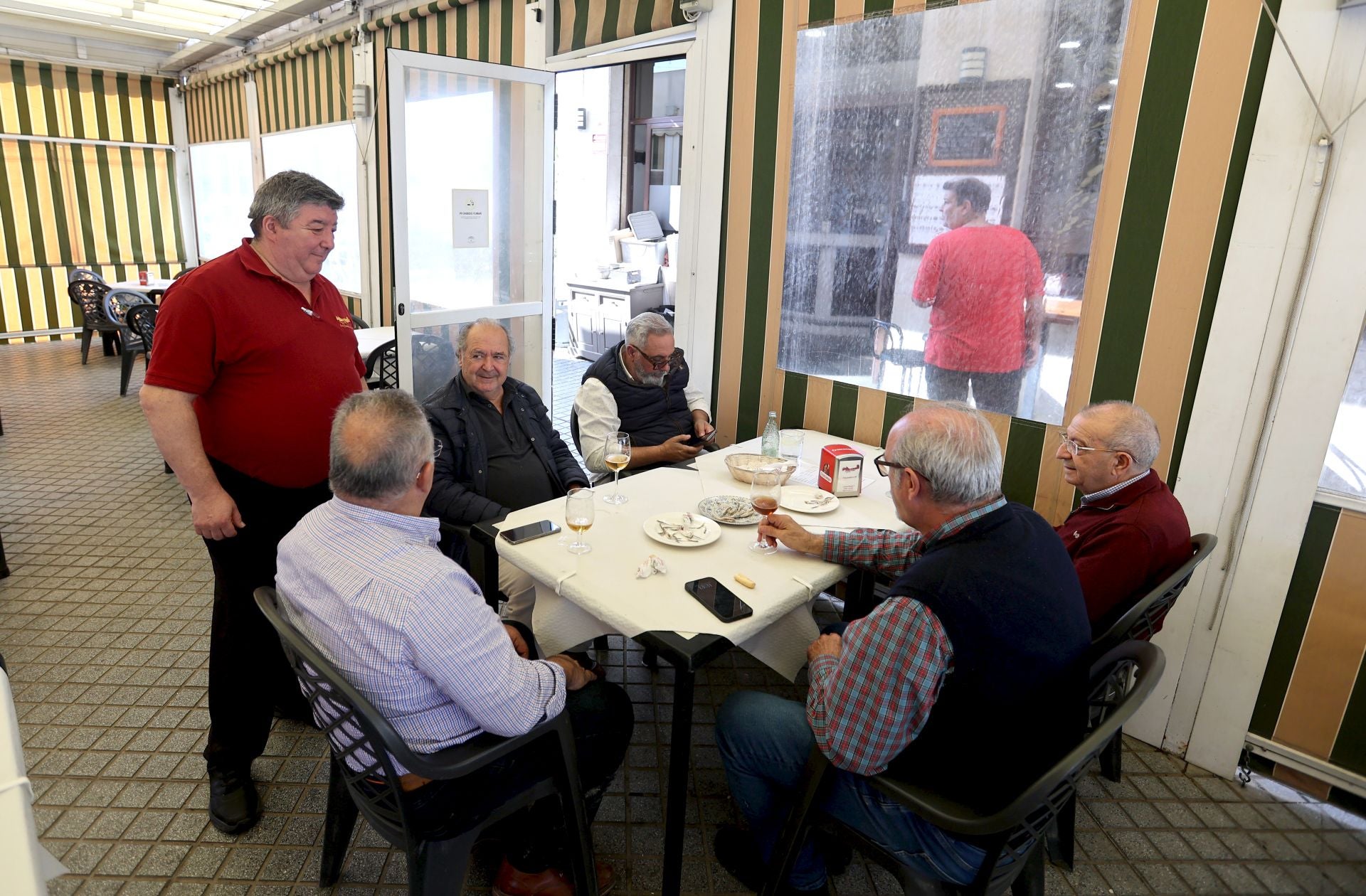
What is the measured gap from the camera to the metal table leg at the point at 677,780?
5.47ft

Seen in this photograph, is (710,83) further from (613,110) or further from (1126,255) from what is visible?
(613,110)

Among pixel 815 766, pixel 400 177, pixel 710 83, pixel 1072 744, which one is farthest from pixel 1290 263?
pixel 400 177

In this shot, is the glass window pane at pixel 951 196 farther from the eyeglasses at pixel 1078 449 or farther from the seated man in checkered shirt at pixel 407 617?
the seated man in checkered shirt at pixel 407 617

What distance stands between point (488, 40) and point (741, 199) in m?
2.63

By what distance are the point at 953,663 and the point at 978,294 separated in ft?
6.12

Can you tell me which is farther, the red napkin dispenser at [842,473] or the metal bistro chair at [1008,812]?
the red napkin dispenser at [842,473]

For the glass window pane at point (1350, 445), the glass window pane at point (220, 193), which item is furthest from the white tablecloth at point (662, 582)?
the glass window pane at point (220, 193)

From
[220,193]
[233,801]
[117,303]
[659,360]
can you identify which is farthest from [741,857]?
[220,193]

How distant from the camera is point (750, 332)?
11.8 feet

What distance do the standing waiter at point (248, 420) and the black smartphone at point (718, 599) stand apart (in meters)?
1.11

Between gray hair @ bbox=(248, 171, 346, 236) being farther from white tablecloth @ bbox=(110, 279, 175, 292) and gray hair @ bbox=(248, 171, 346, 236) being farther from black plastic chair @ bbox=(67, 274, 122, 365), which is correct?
black plastic chair @ bbox=(67, 274, 122, 365)

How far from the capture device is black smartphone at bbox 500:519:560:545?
2.06 metres

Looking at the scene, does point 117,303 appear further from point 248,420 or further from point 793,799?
point 793,799

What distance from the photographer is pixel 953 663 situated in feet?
4.42
